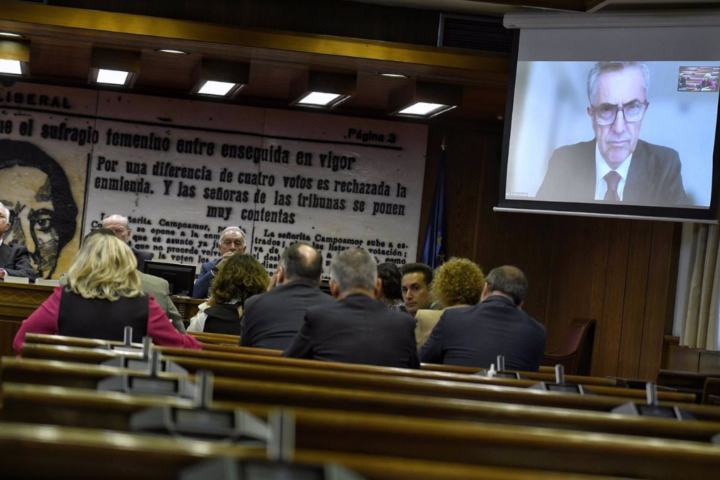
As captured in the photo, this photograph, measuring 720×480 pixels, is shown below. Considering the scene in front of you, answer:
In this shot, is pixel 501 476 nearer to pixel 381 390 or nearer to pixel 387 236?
pixel 381 390

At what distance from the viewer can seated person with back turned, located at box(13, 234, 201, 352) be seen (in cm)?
381

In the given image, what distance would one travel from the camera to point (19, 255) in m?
7.55

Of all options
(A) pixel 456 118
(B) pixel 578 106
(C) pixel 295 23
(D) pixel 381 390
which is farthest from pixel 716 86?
(D) pixel 381 390

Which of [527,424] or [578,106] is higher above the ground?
[578,106]

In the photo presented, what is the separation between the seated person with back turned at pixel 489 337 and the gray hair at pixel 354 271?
680 mm

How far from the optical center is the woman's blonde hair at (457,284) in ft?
17.3

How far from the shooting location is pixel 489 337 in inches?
171

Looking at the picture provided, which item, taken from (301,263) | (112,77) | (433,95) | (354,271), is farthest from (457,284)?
(112,77)

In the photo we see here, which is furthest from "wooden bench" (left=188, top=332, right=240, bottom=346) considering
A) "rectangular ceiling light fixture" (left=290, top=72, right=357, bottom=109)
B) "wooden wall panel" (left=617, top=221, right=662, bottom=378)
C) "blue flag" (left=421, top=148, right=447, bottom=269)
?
"blue flag" (left=421, top=148, right=447, bottom=269)

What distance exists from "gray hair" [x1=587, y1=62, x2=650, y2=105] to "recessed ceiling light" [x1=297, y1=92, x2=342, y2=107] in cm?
222

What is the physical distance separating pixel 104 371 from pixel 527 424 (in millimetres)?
987

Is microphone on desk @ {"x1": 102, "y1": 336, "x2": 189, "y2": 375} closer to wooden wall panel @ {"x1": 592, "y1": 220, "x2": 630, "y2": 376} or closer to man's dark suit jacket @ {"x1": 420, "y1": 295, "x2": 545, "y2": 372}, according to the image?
man's dark suit jacket @ {"x1": 420, "y1": 295, "x2": 545, "y2": 372}

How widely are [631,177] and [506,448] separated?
491cm

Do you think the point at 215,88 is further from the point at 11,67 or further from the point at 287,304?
the point at 287,304
